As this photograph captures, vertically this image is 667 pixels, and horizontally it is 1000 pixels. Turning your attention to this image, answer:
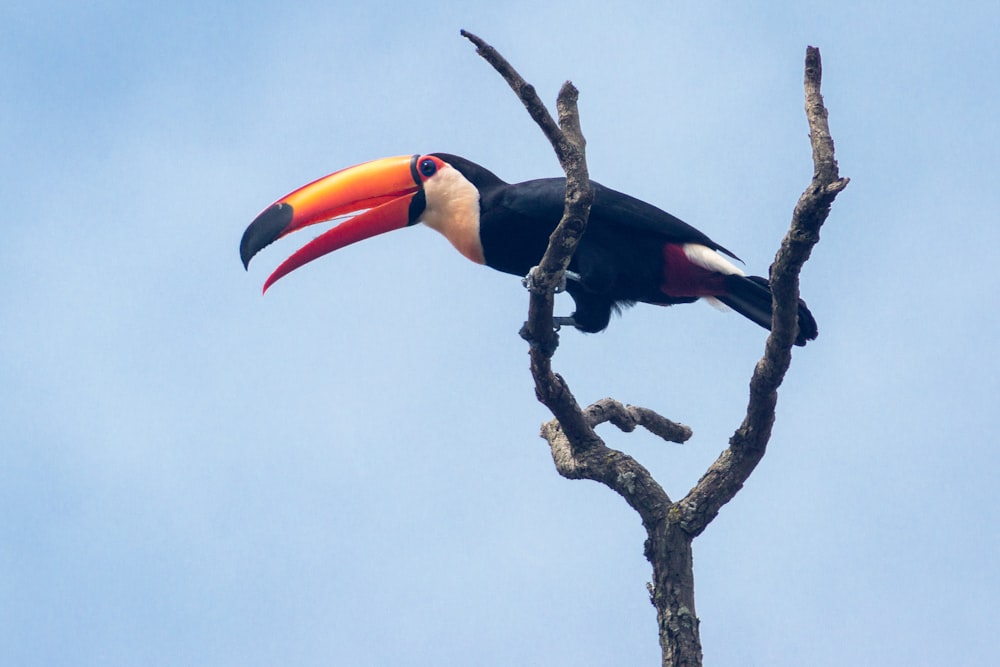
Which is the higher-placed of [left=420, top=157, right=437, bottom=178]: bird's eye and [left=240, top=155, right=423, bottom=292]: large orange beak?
[left=420, top=157, right=437, bottom=178]: bird's eye

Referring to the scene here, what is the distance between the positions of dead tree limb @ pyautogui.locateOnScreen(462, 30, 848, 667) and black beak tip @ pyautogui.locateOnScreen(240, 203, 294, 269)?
1.83 metres

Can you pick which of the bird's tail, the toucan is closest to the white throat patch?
the toucan

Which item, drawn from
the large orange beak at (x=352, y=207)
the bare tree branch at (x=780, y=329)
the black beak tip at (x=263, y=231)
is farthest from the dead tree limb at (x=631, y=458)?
the black beak tip at (x=263, y=231)

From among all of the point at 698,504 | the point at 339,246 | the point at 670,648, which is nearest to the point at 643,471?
the point at 698,504

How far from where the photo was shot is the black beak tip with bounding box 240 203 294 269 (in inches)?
247

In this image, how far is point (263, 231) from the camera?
6.29 metres

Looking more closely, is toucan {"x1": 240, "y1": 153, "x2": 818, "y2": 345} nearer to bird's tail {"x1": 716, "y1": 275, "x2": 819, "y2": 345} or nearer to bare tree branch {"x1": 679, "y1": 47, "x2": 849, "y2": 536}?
bird's tail {"x1": 716, "y1": 275, "x2": 819, "y2": 345}

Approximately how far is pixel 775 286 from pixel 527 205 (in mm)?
1796

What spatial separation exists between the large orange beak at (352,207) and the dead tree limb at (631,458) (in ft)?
4.99

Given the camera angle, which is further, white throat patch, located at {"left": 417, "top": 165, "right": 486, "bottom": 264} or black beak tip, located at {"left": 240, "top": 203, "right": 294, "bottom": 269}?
black beak tip, located at {"left": 240, "top": 203, "right": 294, "bottom": 269}

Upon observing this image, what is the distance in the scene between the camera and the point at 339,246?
6.43 metres

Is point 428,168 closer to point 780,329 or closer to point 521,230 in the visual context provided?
point 521,230

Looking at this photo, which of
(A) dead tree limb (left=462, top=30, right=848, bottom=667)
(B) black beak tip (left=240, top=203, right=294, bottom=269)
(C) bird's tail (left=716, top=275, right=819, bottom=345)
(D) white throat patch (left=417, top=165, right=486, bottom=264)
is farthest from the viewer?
(B) black beak tip (left=240, top=203, right=294, bottom=269)

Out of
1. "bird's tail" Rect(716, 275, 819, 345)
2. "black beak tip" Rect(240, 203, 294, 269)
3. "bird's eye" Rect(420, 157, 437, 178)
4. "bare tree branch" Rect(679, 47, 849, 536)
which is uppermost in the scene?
"bird's eye" Rect(420, 157, 437, 178)
